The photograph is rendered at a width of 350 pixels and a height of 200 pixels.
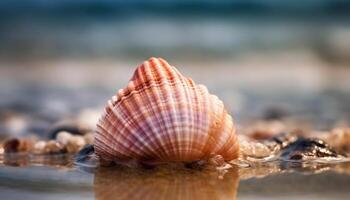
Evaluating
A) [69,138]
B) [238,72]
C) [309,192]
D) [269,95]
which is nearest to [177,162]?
[309,192]

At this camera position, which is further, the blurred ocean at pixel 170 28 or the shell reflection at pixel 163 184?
the blurred ocean at pixel 170 28

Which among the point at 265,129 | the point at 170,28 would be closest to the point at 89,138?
the point at 265,129

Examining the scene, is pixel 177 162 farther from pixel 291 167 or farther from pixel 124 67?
pixel 124 67

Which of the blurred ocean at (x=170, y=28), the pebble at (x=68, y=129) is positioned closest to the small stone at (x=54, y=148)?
the pebble at (x=68, y=129)

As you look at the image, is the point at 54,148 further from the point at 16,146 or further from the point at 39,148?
the point at 16,146

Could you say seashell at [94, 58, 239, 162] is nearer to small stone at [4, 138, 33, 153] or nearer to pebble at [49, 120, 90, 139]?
small stone at [4, 138, 33, 153]

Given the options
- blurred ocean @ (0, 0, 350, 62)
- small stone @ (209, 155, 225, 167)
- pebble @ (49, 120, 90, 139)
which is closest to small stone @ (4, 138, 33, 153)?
pebble @ (49, 120, 90, 139)

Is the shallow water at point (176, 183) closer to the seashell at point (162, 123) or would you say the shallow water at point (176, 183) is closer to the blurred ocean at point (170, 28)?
the seashell at point (162, 123)
